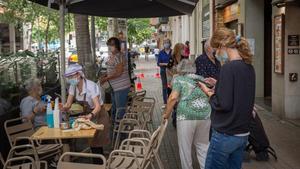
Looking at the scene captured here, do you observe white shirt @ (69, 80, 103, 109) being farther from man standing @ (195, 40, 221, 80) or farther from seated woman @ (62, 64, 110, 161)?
man standing @ (195, 40, 221, 80)

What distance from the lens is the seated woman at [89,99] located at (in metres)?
6.00

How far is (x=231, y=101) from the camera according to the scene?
3.89 m

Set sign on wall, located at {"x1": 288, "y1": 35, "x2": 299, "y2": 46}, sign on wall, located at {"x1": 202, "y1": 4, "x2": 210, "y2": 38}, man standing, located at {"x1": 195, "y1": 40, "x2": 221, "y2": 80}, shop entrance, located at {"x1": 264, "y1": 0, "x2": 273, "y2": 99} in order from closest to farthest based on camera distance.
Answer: man standing, located at {"x1": 195, "y1": 40, "x2": 221, "y2": 80}
sign on wall, located at {"x1": 288, "y1": 35, "x2": 299, "y2": 46}
shop entrance, located at {"x1": 264, "y1": 0, "x2": 273, "y2": 99}
sign on wall, located at {"x1": 202, "y1": 4, "x2": 210, "y2": 38}

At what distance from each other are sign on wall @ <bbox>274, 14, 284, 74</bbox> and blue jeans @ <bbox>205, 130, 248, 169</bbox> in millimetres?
6907

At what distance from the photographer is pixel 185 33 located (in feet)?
119

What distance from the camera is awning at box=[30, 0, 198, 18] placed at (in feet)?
27.4

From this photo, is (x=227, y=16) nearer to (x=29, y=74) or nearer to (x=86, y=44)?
(x=86, y=44)

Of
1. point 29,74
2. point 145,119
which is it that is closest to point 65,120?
point 145,119

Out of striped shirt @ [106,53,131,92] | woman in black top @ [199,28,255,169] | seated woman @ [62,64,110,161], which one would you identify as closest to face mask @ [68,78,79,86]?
seated woman @ [62,64,110,161]

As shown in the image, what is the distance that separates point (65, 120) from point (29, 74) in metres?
3.31

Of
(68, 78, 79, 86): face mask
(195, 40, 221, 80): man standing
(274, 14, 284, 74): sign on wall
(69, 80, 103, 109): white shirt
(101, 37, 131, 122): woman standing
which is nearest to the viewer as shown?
(68, 78, 79, 86): face mask

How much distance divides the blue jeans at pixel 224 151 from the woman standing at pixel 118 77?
4.42 meters

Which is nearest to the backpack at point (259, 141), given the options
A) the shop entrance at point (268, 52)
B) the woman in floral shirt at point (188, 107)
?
the woman in floral shirt at point (188, 107)

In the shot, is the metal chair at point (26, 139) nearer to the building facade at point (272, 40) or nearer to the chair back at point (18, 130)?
the chair back at point (18, 130)
